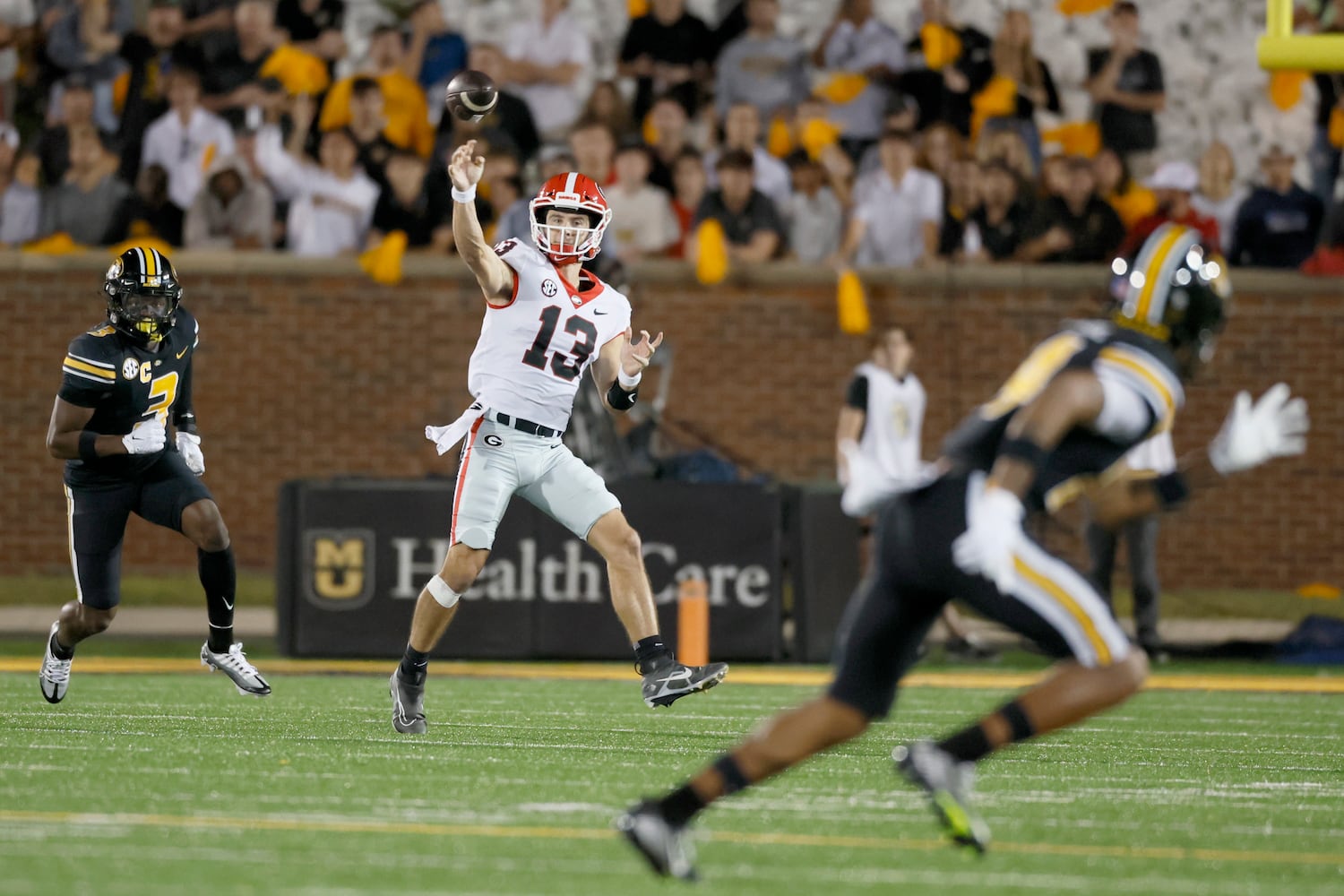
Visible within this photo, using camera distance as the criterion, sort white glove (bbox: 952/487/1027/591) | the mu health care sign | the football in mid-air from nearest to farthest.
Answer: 1. white glove (bbox: 952/487/1027/591)
2. the football in mid-air
3. the mu health care sign

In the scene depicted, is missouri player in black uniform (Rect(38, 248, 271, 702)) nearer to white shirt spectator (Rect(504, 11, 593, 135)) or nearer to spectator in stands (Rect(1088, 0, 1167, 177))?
white shirt spectator (Rect(504, 11, 593, 135))

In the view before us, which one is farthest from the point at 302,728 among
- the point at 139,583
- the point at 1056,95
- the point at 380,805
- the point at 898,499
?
the point at 1056,95

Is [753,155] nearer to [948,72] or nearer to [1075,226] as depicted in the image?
[948,72]

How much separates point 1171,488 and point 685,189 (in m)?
10.4

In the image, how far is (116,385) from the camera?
8.98 meters

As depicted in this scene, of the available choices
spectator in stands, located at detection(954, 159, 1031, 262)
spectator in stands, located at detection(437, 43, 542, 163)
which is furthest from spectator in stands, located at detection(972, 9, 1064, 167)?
spectator in stands, located at detection(437, 43, 542, 163)

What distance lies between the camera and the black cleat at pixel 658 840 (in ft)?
15.9

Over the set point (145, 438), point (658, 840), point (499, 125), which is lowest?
point (658, 840)

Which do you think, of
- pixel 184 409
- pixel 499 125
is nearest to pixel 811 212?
pixel 499 125

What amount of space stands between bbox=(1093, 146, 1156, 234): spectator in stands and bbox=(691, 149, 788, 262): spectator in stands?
2.33m

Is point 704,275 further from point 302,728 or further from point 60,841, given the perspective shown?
point 60,841

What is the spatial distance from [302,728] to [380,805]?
2.32 meters

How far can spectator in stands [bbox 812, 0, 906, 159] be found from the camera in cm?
1577

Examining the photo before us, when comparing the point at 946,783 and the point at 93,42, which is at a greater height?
the point at 93,42
